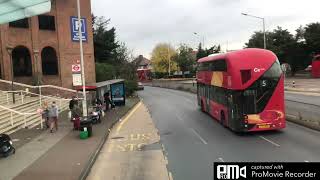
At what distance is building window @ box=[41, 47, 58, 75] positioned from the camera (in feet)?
159

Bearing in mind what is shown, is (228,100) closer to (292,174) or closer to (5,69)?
(292,174)

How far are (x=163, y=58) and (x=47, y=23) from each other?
86463 millimetres

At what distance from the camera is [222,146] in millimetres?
20250

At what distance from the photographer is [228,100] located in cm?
2420

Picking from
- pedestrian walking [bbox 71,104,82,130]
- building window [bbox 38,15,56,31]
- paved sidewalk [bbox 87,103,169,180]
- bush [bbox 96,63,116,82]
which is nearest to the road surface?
paved sidewalk [bbox 87,103,169,180]

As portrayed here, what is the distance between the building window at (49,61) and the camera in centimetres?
4847

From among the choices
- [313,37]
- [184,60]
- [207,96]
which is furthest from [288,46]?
[207,96]

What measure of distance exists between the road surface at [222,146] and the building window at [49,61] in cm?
2357

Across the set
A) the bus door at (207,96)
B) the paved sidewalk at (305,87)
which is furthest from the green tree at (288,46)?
the bus door at (207,96)

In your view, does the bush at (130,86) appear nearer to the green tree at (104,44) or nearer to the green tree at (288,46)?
the green tree at (104,44)

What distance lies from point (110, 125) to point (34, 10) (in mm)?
12545

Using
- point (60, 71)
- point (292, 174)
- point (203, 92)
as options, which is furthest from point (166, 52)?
point (292, 174)

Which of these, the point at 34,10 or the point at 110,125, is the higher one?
the point at 34,10

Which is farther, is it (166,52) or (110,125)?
(166,52)
